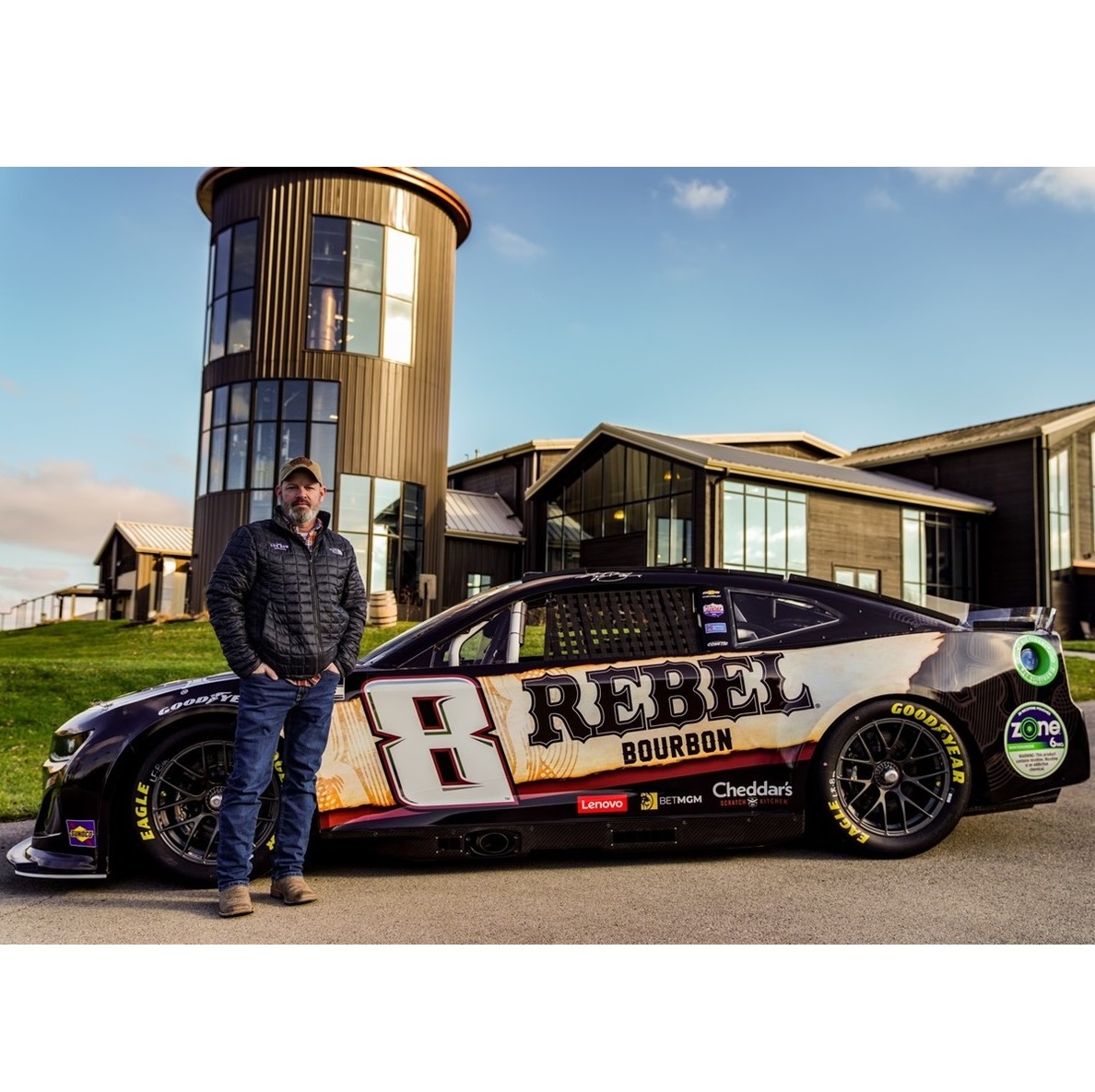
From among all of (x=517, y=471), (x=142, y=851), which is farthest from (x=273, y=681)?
(x=517, y=471)

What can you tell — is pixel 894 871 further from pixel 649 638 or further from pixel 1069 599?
pixel 1069 599

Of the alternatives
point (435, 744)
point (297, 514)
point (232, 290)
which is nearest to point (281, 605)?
point (297, 514)

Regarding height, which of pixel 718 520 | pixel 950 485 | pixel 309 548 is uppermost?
pixel 950 485

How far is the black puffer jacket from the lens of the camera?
4438 millimetres

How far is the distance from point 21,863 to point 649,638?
328cm

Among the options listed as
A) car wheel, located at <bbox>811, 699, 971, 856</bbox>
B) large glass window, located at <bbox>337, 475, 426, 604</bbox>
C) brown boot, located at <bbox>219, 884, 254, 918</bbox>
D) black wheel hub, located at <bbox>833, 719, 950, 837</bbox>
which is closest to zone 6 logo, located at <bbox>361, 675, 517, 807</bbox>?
brown boot, located at <bbox>219, 884, 254, 918</bbox>

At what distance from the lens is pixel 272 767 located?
464cm

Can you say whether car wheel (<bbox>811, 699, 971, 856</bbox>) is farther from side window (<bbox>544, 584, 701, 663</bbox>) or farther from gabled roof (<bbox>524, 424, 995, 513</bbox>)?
gabled roof (<bbox>524, 424, 995, 513</bbox>)

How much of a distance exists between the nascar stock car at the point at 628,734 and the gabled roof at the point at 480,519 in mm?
26114

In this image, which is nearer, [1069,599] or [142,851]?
[142,851]

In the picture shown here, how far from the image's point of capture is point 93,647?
65.2 feet

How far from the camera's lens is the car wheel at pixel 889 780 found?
5.09 m

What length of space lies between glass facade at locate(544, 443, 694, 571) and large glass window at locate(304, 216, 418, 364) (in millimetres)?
7824

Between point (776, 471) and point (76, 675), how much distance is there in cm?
1939
